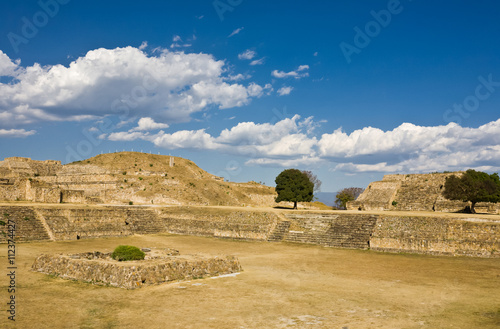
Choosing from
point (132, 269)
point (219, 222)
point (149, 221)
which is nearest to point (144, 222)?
point (149, 221)

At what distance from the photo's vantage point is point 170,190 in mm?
57750

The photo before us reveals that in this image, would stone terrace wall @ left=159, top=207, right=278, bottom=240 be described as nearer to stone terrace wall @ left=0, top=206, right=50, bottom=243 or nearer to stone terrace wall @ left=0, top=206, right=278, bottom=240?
stone terrace wall @ left=0, top=206, right=278, bottom=240

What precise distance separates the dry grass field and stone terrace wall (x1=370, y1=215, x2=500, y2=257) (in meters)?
2.71

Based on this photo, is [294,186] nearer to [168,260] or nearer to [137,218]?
[137,218]

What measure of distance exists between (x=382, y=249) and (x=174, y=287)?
1674cm

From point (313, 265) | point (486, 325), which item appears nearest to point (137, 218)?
point (313, 265)

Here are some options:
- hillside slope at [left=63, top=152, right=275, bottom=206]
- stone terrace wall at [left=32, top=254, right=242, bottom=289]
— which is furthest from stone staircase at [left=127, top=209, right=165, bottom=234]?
stone terrace wall at [left=32, top=254, right=242, bottom=289]

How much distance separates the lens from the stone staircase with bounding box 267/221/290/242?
107 ft

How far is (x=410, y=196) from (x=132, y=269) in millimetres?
39693

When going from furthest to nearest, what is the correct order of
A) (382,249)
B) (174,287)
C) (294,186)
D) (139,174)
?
(139,174) < (294,186) < (382,249) < (174,287)

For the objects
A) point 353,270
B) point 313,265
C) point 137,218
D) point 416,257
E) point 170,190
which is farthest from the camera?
point 170,190

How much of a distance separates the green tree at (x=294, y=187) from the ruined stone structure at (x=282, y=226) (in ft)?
36.7

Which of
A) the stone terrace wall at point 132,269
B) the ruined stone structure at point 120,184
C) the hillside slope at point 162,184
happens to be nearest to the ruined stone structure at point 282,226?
the ruined stone structure at point 120,184

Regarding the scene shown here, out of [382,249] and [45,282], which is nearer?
[45,282]
